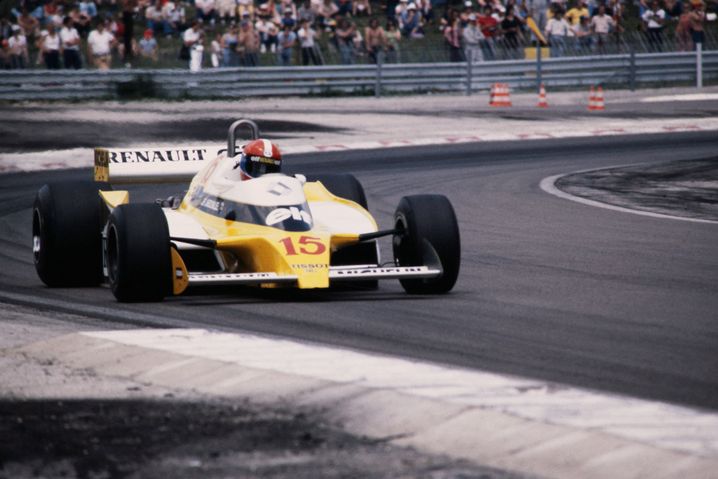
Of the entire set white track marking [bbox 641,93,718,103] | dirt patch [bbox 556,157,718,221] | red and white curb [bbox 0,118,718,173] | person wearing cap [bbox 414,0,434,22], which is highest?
person wearing cap [bbox 414,0,434,22]

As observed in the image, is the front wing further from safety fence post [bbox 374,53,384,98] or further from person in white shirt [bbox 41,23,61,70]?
safety fence post [bbox 374,53,384,98]

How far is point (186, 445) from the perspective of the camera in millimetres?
5965

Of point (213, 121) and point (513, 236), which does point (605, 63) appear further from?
point (513, 236)

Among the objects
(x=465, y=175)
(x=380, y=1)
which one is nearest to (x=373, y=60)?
(x=380, y=1)

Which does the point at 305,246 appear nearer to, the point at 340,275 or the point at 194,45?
the point at 340,275

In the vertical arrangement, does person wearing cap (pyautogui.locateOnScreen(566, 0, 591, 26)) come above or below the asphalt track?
above

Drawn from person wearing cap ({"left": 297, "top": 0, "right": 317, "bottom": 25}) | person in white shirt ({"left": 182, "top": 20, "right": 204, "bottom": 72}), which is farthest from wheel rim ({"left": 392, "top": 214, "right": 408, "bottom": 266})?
person wearing cap ({"left": 297, "top": 0, "right": 317, "bottom": 25})

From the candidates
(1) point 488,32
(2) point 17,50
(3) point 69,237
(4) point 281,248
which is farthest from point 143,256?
(1) point 488,32

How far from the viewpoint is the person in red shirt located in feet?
120

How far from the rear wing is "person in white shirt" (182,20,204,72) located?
2120cm

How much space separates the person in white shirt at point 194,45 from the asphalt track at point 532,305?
16.3 m

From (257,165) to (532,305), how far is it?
8.00 ft

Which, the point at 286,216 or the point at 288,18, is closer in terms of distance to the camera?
the point at 286,216

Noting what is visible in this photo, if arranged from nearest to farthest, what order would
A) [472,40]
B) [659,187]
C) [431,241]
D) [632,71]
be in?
[431,241] < [659,187] < [472,40] < [632,71]
